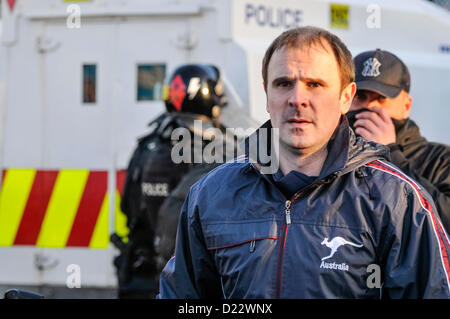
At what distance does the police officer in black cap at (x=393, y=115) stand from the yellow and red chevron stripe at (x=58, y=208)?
221cm

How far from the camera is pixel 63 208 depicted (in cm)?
479

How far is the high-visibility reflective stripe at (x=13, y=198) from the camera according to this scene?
189 inches

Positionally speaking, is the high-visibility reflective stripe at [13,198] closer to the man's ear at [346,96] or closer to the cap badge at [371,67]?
the cap badge at [371,67]

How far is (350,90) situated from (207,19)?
271 cm

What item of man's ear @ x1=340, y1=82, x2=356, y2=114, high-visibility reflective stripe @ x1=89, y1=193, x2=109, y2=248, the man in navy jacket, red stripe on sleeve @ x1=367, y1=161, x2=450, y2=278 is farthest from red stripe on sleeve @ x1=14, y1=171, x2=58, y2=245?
red stripe on sleeve @ x1=367, y1=161, x2=450, y2=278

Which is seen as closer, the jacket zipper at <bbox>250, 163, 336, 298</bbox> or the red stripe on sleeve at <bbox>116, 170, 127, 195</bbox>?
the jacket zipper at <bbox>250, 163, 336, 298</bbox>

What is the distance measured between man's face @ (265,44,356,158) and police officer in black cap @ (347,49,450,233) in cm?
90

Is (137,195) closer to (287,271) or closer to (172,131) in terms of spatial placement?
(172,131)

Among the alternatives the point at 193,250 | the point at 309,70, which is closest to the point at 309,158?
the point at 309,70

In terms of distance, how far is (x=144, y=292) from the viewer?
4.76 metres

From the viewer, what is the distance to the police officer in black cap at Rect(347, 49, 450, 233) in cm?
276

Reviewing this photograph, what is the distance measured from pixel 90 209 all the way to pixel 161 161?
2.64 ft

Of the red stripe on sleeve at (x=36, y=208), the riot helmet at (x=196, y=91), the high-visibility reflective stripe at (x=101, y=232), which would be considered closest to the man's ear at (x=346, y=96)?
the riot helmet at (x=196, y=91)

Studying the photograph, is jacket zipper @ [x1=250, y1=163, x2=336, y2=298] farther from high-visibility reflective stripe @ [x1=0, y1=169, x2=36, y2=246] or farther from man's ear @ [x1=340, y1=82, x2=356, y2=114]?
high-visibility reflective stripe @ [x1=0, y1=169, x2=36, y2=246]
